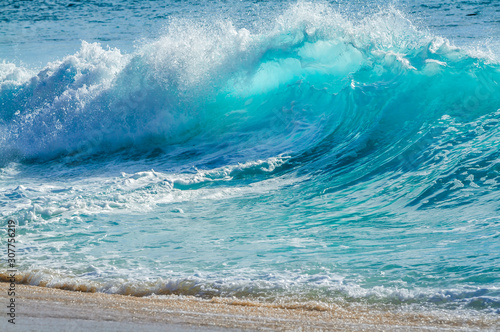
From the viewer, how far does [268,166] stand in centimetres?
768

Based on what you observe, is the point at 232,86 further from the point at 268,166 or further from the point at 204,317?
the point at 204,317

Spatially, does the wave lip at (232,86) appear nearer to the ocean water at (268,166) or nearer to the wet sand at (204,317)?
the ocean water at (268,166)

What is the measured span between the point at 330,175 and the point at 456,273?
10.9ft

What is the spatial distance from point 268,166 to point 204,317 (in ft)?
14.4

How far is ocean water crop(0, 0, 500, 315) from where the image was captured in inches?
167

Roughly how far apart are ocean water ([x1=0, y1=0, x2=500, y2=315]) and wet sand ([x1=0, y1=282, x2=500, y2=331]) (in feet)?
0.64

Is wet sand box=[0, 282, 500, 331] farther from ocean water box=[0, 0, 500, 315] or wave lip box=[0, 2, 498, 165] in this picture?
wave lip box=[0, 2, 498, 165]

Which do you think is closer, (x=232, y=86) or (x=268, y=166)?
(x=268, y=166)

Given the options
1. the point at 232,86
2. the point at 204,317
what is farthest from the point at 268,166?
the point at 204,317

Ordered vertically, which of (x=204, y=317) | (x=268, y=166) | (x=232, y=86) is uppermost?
(x=232, y=86)

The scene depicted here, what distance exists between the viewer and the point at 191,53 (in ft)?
33.9

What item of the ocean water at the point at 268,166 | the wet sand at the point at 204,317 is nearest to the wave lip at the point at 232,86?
the ocean water at the point at 268,166

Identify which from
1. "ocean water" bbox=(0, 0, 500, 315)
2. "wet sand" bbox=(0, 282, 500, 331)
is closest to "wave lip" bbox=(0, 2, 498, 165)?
"ocean water" bbox=(0, 0, 500, 315)

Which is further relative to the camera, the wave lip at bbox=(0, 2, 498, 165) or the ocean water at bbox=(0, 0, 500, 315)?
the wave lip at bbox=(0, 2, 498, 165)
